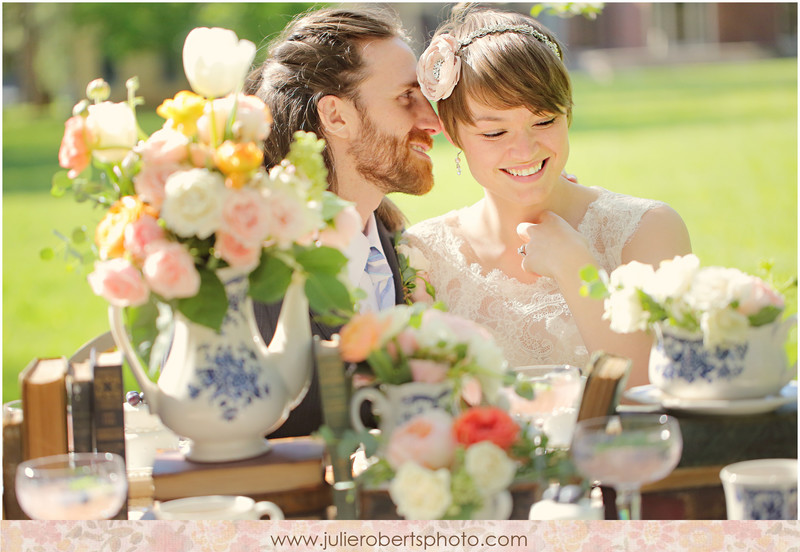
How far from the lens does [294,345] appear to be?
142 cm

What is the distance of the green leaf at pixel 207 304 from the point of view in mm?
1327

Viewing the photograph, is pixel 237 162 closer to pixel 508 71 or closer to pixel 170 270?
pixel 170 270

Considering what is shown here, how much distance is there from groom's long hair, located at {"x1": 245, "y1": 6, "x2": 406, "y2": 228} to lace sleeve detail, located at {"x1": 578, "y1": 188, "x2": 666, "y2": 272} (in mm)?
741

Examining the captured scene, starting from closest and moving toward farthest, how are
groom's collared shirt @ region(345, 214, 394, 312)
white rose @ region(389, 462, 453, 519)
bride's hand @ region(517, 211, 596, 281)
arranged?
white rose @ region(389, 462, 453, 519), bride's hand @ region(517, 211, 596, 281), groom's collared shirt @ region(345, 214, 394, 312)

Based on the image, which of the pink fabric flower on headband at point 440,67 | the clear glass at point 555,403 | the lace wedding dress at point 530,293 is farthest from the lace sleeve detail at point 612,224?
the clear glass at point 555,403

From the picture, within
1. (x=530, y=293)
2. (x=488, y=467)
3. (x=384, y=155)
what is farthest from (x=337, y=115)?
(x=488, y=467)

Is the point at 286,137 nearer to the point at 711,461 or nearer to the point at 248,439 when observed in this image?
the point at 248,439

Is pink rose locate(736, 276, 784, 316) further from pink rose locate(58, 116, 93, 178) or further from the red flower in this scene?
pink rose locate(58, 116, 93, 178)

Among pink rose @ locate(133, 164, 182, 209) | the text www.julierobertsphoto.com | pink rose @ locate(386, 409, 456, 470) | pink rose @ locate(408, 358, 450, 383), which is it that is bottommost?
the text www.julierobertsphoto.com

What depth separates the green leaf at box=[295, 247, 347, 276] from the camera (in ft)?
4.48

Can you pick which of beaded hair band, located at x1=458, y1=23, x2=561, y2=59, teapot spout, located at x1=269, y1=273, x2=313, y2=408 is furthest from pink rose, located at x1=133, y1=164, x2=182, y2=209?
beaded hair band, located at x1=458, y1=23, x2=561, y2=59

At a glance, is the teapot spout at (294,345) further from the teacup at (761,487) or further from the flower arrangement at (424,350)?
the teacup at (761,487)

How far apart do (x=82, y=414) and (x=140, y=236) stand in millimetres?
313

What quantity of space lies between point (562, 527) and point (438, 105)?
1.37 m
